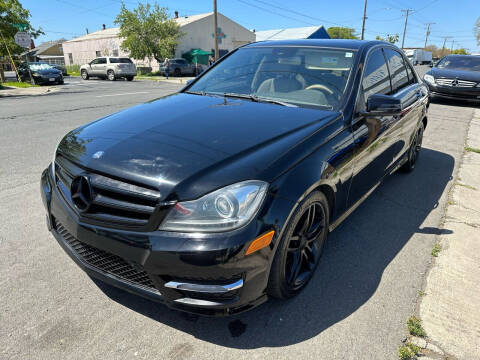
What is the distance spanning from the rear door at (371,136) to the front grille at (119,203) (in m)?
1.69

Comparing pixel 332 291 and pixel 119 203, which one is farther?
pixel 332 291

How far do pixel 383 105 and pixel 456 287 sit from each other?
1.49 m

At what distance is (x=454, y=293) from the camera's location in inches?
101

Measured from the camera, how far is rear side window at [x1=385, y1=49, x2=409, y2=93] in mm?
3855

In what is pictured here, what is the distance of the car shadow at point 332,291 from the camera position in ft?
6.98

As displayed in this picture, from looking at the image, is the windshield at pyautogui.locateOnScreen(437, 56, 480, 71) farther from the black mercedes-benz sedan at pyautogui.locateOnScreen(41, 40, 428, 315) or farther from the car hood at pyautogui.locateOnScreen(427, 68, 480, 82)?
the black mercedes-benz sedan at pyautogui.locateOnScreen(41, 40, 428, 315)

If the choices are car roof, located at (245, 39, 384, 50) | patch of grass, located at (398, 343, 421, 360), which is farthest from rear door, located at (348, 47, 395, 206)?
patch of grass, located at (398, 343, 421, 360)

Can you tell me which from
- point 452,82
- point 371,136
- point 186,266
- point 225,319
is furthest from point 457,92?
point 186,266

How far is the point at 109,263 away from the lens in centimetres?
198

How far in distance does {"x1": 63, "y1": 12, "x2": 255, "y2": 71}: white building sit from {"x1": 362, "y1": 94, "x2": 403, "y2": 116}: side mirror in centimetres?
4089

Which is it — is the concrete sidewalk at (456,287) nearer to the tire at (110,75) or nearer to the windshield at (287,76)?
the windshield at (287,76)

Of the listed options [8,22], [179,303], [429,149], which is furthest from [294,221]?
[8,22]

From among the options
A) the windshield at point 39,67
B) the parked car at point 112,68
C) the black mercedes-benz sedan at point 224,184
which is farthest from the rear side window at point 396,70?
the parked car at point 112,68

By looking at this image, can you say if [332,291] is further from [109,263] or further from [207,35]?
[207,35]
